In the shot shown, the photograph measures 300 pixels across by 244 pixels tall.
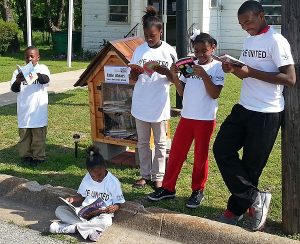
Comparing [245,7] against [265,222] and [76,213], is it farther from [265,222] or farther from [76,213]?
[76,213]

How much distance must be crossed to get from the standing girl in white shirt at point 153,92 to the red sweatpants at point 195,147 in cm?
39

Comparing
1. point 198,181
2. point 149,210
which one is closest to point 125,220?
point 149,210

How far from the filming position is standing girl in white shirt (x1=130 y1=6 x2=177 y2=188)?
16.0 ft

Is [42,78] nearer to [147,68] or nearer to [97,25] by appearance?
[147,68]

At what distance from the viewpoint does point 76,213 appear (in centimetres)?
425

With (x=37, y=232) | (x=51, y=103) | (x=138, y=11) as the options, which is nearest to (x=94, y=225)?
(x=37, y=232)

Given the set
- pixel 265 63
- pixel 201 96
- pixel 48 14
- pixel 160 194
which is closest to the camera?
pixel 265 63

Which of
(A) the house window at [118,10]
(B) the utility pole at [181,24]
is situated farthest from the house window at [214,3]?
(B) the utility pole at [181,24]

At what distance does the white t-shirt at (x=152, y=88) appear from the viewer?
4902 mm

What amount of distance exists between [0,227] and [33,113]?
1837 millimetres

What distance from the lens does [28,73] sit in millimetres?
5621

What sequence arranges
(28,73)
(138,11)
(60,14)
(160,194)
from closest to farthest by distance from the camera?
(160,194) < (28,73) < (138,11) < (60,14)

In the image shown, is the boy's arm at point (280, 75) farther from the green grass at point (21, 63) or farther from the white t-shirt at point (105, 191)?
the green grass at point (21, 63)

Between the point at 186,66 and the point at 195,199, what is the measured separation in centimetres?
124
